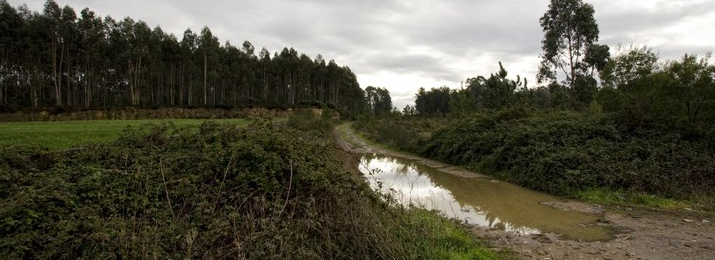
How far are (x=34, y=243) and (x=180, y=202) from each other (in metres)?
1.63

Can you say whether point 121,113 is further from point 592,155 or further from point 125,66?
point 592,155

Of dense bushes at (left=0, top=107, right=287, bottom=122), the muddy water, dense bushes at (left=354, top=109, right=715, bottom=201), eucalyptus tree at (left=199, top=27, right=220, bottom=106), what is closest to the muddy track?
the muddy water

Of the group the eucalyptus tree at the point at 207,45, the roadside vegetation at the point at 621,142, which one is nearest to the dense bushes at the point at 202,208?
the roadside vegetation at the point at 621,142

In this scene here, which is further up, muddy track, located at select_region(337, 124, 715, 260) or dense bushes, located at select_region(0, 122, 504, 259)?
dense bushes, located at select_region(0, 122, 504, 259)

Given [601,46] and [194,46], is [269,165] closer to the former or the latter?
[601,46]

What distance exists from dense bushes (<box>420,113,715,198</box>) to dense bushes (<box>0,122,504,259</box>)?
26.3ft

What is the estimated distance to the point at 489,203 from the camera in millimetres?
11273

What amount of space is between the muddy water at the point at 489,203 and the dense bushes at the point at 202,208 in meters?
1.30

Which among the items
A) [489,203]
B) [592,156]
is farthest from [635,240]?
[592,156]

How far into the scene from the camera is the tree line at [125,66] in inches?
1636

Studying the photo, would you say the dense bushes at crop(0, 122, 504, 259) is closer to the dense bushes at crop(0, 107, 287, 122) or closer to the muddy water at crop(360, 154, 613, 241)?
the muddy water at crop(360, 154, 613, 241)

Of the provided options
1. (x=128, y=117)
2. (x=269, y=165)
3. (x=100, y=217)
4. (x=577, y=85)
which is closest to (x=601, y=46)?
(x=577, y=85)

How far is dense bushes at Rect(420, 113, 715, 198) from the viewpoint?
11570mm

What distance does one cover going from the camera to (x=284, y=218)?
5324 millimetres
